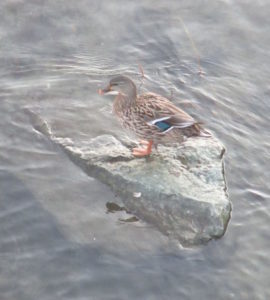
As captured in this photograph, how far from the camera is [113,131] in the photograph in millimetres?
7906

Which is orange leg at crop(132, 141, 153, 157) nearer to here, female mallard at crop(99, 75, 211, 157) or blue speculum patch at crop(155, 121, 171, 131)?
female mallard at crop(99, 75, 211, 157)

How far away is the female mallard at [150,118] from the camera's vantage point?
711 centimetres

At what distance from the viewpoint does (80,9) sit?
1027 cm

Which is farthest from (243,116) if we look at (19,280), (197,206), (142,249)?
(19,280)

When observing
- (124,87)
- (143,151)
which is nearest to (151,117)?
(143,151)

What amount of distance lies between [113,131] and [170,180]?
1309 mm

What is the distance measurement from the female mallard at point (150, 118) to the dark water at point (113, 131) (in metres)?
0.56

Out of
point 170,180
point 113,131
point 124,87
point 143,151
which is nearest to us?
point 170,180

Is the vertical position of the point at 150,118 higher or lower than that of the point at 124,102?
higher

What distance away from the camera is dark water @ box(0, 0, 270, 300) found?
6113mm

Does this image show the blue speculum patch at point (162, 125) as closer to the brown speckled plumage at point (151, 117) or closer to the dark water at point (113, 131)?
the brown speckled plumage at point (151, 117)

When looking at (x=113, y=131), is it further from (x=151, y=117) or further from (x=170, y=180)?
(x=170, y=180)

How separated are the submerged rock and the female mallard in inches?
9.3

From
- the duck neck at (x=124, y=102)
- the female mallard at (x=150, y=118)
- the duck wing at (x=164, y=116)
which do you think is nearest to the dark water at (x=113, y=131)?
the duck neck at (x=124, y=102)
